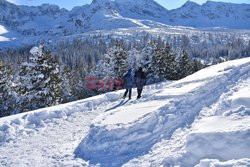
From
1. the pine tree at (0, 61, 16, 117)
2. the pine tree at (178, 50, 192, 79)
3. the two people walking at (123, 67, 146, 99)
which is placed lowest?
the pine tree at (0, 61, 16, 117)

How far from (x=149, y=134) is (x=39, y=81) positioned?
21.9m

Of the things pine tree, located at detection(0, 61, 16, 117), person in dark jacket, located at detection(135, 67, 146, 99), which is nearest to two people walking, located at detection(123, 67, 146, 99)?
person in dark jacket, located at detection(135, 67, 146, 99)

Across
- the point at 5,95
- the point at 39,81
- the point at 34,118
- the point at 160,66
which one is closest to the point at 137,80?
the point at 34,118

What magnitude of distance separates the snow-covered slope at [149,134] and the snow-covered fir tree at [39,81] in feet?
48.0

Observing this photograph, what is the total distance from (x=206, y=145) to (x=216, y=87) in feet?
22.0

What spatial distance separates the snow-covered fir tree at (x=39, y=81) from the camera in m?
31.0

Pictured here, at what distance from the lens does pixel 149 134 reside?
12023 millimetres

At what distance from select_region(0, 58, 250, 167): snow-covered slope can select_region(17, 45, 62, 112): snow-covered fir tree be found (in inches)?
576

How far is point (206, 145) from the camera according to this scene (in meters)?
9.23

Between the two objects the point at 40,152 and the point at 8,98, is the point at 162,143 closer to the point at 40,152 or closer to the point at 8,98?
the point at 40,152

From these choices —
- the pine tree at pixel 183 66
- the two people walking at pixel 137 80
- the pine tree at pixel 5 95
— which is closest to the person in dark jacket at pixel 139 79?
the two people walking at pixel 137 80

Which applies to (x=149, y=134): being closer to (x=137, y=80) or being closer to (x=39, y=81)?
(x=137, y=80)

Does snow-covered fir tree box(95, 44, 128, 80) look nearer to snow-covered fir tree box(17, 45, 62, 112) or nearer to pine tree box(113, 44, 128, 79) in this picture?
pine tree box(113, 44, 128, 79)

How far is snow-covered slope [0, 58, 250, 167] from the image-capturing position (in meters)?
9.18
